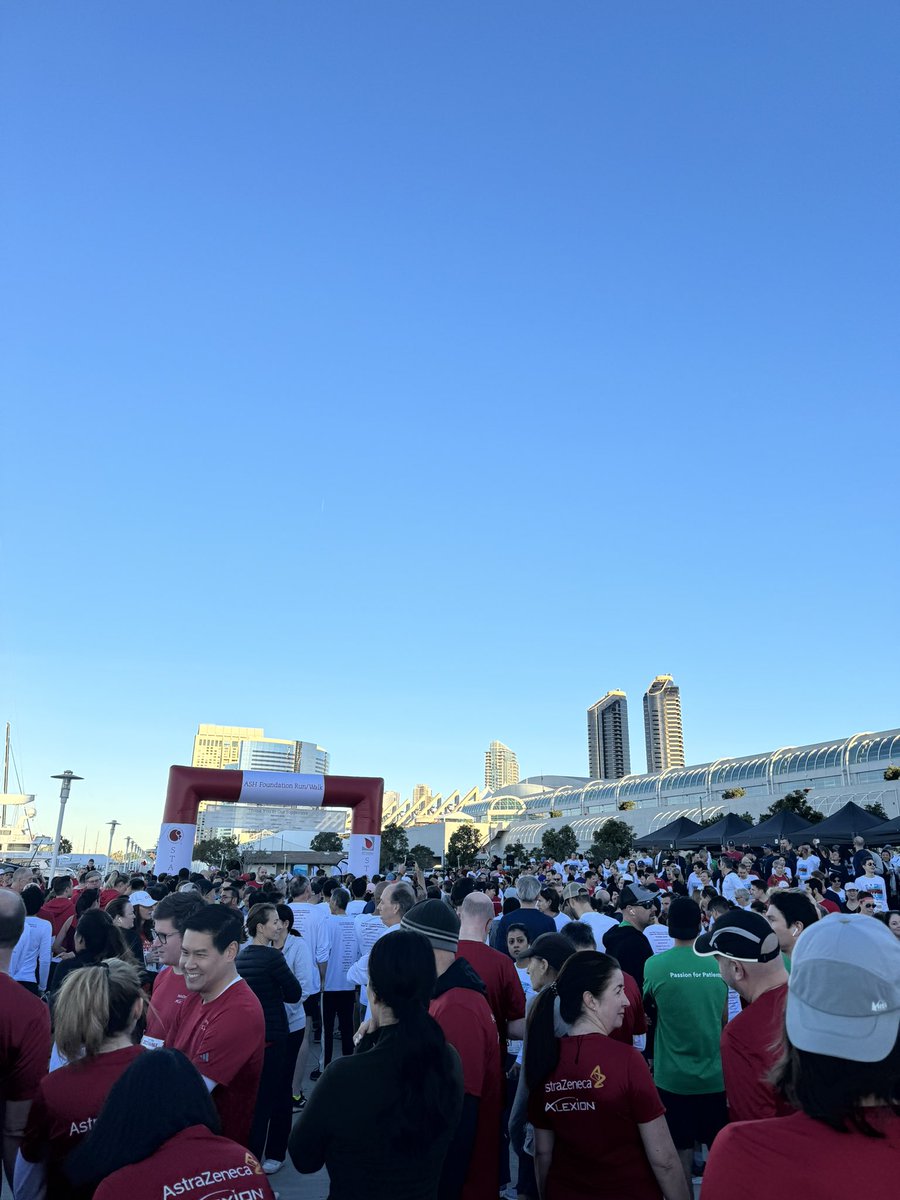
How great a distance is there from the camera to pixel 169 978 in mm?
4559

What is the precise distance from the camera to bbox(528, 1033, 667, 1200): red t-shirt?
313 centimetres

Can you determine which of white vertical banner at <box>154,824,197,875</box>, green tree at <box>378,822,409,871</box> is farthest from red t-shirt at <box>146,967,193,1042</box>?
green tree at <box>378,822,409,871</box>

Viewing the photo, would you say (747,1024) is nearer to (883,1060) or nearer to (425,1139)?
(425,1139)

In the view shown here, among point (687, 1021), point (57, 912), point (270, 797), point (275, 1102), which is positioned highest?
point (270, 797)

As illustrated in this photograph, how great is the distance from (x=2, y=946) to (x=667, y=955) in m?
3.72

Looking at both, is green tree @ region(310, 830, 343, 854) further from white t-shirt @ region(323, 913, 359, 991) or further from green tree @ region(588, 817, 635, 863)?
white t-shirt @ region(323, 913, 359, 991)

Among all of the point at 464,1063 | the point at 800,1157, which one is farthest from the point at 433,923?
the point at 800,1157

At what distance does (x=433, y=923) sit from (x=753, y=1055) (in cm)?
144

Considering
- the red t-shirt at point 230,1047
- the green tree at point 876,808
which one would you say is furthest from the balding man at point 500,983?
the green tree at point 876,808

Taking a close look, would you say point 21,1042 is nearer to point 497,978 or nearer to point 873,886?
point 497,978

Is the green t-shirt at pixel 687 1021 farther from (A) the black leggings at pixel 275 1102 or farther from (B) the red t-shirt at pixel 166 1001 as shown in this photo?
(B) the red t-shirt at pixel 166 1001

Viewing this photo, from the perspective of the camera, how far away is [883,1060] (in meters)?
1.54

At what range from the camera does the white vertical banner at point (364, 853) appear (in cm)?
2312

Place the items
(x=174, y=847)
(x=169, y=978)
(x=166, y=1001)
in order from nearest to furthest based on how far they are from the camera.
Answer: (x=166, y=1001) < (x=169, y=978) < (x=174, y=847)
